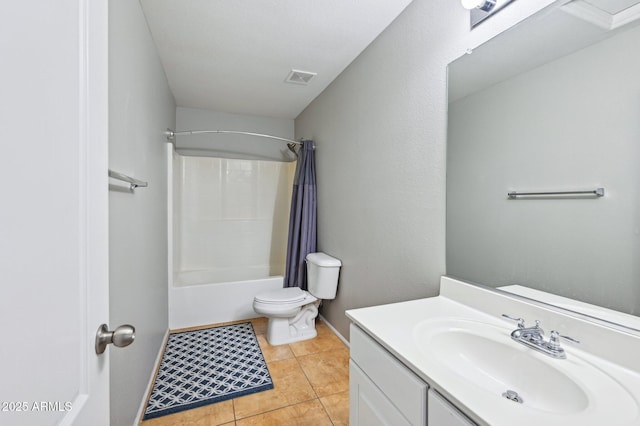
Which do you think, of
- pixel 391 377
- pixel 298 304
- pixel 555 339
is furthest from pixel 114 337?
pixel 298 304

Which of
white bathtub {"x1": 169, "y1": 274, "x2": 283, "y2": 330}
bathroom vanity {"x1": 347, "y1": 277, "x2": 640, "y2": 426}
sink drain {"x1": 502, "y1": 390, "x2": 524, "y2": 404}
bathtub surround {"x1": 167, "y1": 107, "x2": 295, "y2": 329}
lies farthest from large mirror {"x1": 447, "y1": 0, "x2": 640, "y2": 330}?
bathtub surround {"x1": 167, "y1": 107, "x2": 295, "y2": 329}

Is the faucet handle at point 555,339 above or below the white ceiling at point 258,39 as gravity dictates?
below

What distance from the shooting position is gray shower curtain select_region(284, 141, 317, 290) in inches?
112

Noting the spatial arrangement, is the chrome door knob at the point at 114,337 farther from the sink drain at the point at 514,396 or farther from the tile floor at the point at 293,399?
the tile floor at the point at 293,399

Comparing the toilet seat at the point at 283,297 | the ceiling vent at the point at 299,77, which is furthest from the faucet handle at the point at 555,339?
the ceiling vent at the point at 299,77

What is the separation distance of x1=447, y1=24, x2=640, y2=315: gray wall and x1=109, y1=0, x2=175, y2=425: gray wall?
4.93ft

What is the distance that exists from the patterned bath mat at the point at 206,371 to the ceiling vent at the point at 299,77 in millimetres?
2272
